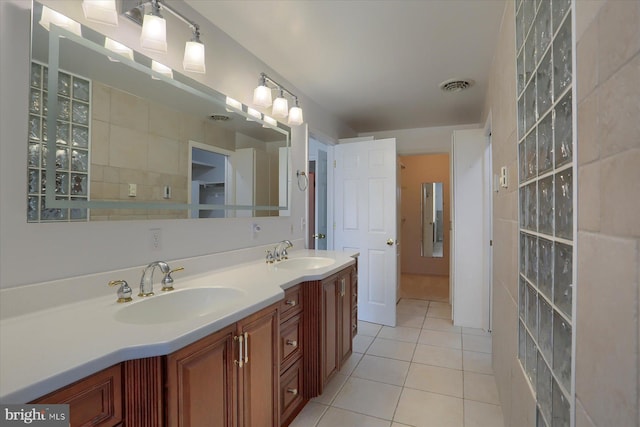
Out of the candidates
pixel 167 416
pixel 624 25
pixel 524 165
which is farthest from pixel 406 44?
pixel 167 416

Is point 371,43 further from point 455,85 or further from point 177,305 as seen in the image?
point 177,305

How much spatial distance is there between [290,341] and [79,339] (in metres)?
1.06

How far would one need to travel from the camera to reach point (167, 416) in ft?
2.89

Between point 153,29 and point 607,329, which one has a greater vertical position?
point 153,29

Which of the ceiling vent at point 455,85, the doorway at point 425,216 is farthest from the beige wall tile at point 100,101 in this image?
the doorway at point 425,216

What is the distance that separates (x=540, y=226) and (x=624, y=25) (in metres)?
0.69

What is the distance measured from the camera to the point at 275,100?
2336 mm

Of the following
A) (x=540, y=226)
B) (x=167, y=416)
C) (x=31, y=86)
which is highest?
(x=31, y=86)

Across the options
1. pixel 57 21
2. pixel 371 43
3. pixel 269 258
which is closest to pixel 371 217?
pixel 269 258

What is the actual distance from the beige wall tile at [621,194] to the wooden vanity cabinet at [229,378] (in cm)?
110

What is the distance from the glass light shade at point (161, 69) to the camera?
1456 mm

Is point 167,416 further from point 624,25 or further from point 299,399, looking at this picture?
point 624,25

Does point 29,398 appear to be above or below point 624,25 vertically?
below

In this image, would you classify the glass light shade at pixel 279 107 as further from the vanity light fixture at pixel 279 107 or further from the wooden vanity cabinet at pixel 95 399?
the wooden vanity cabinet at pixel 95 399
